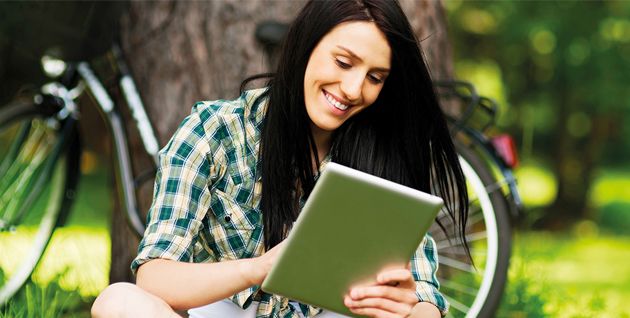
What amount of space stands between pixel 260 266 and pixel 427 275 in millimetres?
504

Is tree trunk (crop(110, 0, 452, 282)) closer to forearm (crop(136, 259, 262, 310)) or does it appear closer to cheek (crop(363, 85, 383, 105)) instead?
cheek (crop(363, 85, 383, 105))

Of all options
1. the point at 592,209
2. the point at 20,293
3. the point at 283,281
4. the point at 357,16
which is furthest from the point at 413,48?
the point at 592,209

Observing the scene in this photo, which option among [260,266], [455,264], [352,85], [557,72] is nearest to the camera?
[260,266]

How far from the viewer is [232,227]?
7.65 ft

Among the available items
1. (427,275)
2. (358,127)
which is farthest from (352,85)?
(427,275)

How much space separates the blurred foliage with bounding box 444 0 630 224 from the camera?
8016 millimetres

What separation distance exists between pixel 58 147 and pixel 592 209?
7556 mm

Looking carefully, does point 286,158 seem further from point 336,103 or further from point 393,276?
point 393,276

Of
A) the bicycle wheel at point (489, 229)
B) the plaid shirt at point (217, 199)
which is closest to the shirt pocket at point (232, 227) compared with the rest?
the plaid shirt at point (217, 199)

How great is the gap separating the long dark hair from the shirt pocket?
0.12 ft

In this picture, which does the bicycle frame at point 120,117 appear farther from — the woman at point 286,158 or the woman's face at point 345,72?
the woman's face at point 345,72

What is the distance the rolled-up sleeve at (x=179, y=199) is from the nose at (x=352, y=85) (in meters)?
0.33

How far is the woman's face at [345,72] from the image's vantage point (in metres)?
2.18

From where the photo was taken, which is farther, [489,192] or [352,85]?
[489,192]
